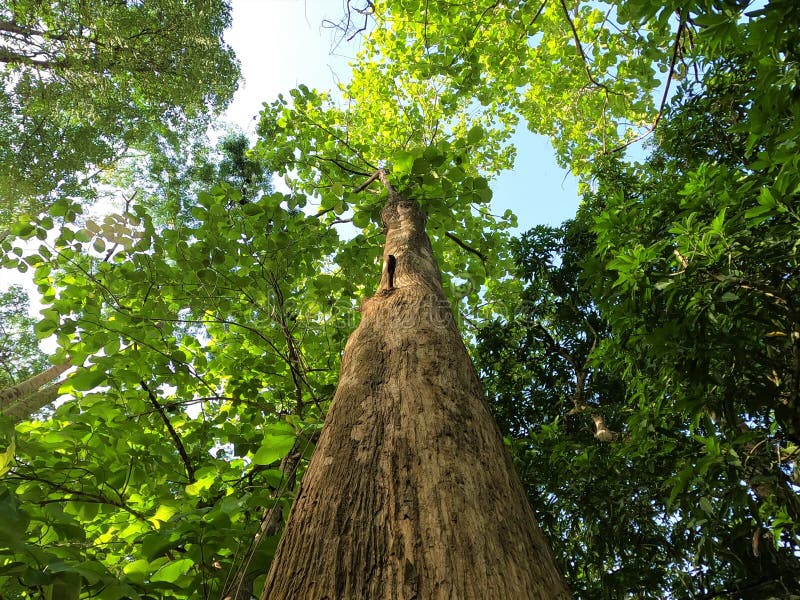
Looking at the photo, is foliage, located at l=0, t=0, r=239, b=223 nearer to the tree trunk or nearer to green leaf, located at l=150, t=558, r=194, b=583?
the tree trunk

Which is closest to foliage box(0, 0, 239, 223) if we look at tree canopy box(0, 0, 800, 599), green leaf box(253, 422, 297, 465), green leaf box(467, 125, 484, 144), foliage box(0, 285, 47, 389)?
foliage box(0, 285, 47, 389)

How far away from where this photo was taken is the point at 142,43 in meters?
8.80

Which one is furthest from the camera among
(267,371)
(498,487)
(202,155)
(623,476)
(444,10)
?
(202,155)

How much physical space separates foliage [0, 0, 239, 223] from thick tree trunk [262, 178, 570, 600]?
9.50m

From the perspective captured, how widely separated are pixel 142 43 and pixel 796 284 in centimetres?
1134

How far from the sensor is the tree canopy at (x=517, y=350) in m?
1.61

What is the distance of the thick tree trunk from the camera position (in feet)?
2.24

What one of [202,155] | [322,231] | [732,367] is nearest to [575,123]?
[322,231]

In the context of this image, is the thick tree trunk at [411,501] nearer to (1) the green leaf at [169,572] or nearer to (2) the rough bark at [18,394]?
(1) the green leaf at [169,572]

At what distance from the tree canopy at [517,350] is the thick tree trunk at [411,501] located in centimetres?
52

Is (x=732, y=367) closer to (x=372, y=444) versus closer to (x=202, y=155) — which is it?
(x=372, y=444)

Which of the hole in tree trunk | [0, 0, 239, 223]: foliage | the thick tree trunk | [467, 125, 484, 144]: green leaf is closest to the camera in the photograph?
the thick tree trunk

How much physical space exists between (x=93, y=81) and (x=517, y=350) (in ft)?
31.5

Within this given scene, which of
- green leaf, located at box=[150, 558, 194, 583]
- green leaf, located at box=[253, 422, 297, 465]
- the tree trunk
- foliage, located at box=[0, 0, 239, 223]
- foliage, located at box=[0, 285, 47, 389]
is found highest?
foliage, located at box=[0, 0, 239, 223]
